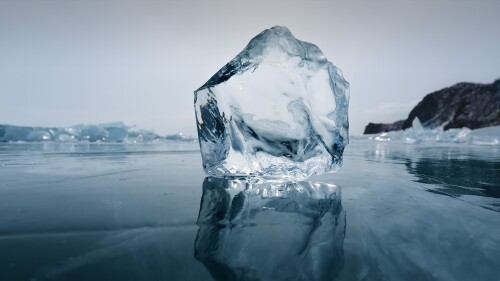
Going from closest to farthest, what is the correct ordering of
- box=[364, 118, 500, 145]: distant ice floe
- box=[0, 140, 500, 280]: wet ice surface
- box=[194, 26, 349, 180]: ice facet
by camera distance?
box=[0, 140, 500, 280]: wet ice surface → box=[194, 26, 349, 180]: ice facet → box=[364, 118, 500, 145]: distant ice floe

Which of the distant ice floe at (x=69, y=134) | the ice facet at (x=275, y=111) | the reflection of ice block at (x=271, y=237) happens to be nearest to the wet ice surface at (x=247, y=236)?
the reflection of ice block at (x=271, y=237)

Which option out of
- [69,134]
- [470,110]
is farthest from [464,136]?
[69,134]

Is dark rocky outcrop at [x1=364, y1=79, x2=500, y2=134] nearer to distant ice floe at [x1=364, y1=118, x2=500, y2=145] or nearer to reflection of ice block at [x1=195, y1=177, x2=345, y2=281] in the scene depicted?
distant ice floe at [x1=364, y1=118, x2=500, y2=145]

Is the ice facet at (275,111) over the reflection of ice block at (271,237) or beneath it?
over

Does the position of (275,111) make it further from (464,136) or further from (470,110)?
(470,110)

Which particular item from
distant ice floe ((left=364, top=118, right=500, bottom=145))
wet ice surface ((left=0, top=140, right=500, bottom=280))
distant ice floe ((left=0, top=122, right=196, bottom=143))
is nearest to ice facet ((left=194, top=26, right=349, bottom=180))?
wet ice surface ((left=0, top=140, right=500, bottom=280))

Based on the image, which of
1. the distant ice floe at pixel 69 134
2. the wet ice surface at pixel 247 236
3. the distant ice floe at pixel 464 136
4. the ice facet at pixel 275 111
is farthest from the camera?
the distant ice floe at pixel 69 134

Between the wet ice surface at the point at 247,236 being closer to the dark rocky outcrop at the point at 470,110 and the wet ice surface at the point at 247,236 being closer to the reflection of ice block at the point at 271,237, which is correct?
the reflection of ice block at the point at 271,237
